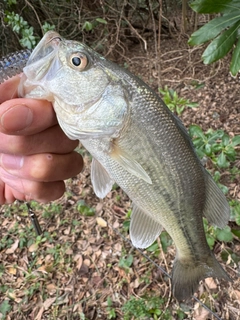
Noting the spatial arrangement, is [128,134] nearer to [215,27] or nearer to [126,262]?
[215,27]

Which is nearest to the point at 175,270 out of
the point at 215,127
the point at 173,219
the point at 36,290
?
the point at 173,219

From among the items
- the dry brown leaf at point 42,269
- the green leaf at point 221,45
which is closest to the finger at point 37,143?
the green leaf at point 221,45

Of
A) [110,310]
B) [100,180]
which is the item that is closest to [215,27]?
[100,180]

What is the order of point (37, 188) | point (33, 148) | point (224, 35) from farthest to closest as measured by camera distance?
point (224, 35) → point (37, 188) → point (33, 148)

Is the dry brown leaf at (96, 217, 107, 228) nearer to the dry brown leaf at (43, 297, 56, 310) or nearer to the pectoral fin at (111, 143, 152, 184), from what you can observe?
the dry brown leaf at (43, 297, 56, 310)

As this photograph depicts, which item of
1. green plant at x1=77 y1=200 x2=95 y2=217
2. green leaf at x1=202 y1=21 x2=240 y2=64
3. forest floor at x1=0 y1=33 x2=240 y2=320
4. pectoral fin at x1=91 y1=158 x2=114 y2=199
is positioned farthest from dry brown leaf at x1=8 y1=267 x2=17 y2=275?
green leaf at x1=202 y1=21 x2=240 y2=64
